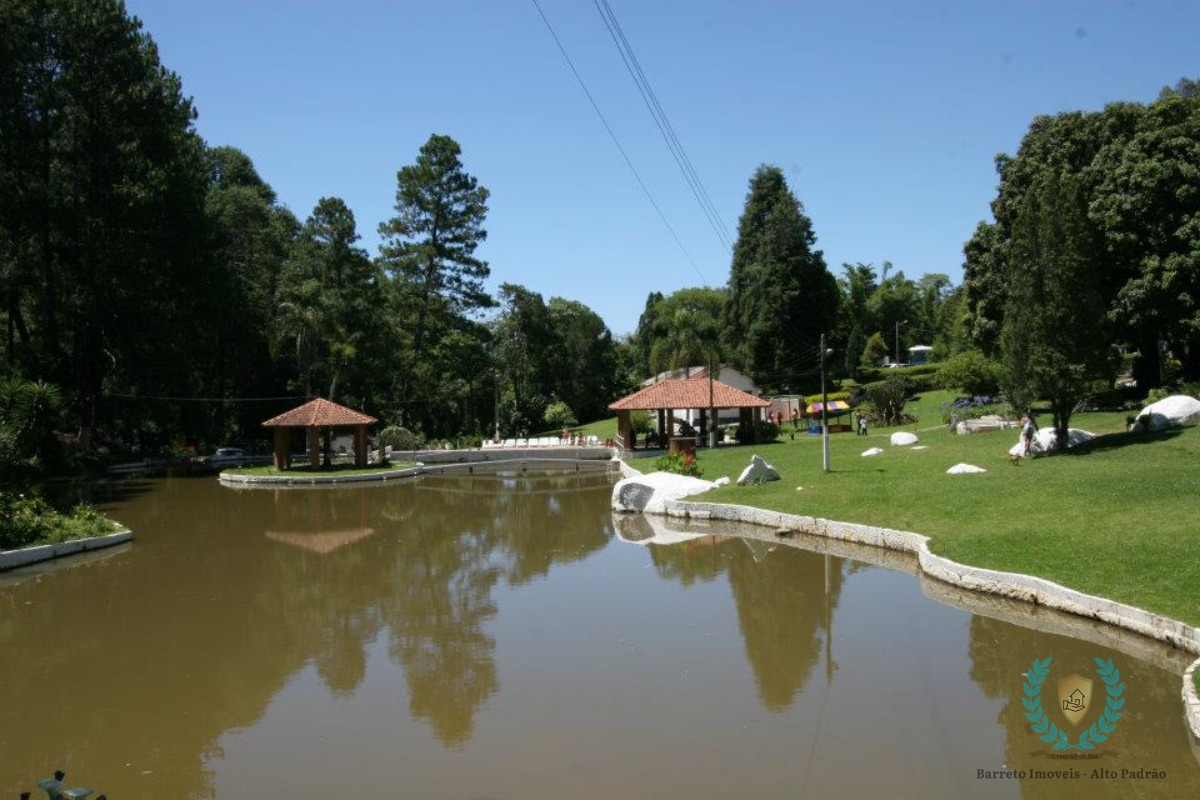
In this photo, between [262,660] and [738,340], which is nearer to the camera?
[262,660]

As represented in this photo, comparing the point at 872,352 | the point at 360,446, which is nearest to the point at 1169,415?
the point at 360,446

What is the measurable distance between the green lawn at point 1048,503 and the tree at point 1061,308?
1837 mm

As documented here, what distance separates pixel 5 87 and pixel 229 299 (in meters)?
12.3

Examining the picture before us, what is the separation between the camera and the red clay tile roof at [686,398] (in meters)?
37.2

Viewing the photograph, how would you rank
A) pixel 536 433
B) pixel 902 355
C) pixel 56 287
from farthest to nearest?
pixel 902 355 < pixel 536 433 < pixel 56 287

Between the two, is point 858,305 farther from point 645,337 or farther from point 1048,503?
point 1048,503

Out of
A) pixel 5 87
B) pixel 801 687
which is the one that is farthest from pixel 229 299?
pixel 801 687

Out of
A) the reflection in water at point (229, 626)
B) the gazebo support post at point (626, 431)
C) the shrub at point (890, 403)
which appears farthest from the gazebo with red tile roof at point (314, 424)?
the shrub at point (890, 403)

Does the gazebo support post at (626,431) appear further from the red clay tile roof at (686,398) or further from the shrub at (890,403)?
the shrub at (890,403)

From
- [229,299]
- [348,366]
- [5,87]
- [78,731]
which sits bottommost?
→ [78,731]

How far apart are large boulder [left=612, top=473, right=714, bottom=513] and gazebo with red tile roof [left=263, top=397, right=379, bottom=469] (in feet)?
52.7

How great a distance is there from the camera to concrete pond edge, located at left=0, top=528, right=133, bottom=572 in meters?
17.0

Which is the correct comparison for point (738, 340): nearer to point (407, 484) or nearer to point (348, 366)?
point (348, 366)

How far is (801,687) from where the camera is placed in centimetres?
949
